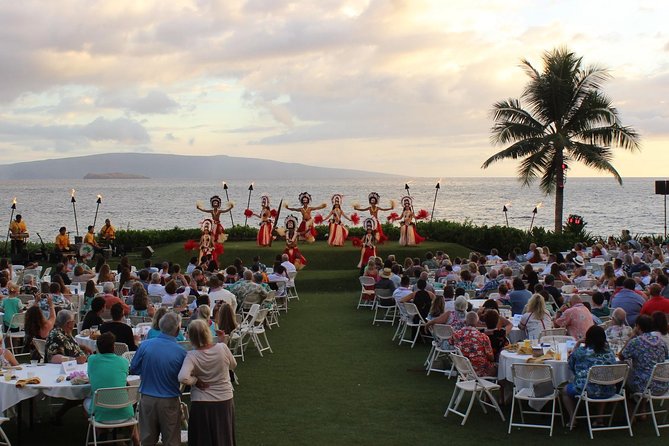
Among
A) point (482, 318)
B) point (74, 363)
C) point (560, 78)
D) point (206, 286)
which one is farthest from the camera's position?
point (560, 78)

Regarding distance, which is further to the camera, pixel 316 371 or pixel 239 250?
pixel 239 250

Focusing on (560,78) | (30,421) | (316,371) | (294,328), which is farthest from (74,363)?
(560,78)

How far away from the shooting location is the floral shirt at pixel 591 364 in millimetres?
8883

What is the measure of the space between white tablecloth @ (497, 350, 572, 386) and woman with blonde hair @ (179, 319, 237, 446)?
12.3 ft

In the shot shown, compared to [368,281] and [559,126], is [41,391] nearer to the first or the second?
[368,281]

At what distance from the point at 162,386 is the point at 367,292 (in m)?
11.2

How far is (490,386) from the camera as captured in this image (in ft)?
30.8

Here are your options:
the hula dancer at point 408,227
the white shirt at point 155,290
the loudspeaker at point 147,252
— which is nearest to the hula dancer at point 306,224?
the hula dancer at point 408,227

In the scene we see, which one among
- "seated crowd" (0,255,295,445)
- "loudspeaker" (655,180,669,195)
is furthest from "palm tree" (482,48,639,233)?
"seated crowd" (0,255,295,445)

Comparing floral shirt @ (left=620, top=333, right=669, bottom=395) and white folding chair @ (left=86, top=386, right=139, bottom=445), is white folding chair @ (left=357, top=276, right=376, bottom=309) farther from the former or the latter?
white folding chair @ (left=86, top=386, right=139, bottom=445)

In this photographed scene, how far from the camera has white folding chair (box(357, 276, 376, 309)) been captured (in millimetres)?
17969

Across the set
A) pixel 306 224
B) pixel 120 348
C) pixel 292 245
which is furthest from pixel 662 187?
pixel 120 348

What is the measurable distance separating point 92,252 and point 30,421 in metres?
15.6

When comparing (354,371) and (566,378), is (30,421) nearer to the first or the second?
(354,371)
